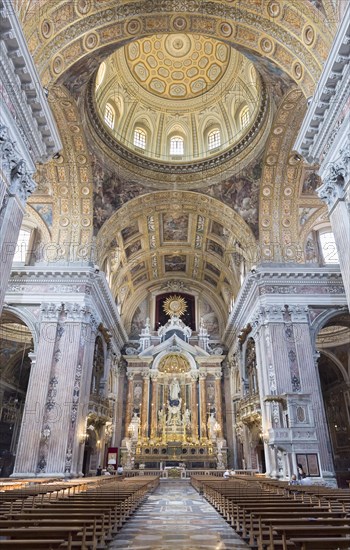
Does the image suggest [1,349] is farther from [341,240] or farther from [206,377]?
[341,240]

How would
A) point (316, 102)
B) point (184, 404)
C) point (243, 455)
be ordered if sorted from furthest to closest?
point (184, 404) → point (243, 455) → point (316, 102)

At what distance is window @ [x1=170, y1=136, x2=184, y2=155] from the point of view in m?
24.2

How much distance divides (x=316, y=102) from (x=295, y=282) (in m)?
10.9

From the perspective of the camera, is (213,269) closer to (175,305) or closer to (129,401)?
(175,305)

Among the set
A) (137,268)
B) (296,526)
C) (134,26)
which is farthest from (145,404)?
(296,526)

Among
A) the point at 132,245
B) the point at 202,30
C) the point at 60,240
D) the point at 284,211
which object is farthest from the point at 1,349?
the point at 202,30

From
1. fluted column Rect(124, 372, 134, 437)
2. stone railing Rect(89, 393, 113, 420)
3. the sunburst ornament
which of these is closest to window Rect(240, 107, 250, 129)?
the sunburst ornament

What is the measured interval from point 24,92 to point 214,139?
1537 cm

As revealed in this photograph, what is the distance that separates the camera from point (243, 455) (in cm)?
2609

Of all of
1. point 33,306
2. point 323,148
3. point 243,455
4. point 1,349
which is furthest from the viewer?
point 243,455

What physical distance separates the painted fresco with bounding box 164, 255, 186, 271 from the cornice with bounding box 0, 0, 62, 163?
19.0 m

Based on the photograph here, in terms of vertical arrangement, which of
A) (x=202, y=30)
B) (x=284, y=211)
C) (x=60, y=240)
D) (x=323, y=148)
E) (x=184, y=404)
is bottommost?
(x=184, y=404)

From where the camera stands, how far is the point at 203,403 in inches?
1157

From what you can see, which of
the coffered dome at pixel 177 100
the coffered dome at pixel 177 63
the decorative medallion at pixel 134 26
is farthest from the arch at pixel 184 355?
the decorative medallion at pixel 134 26
